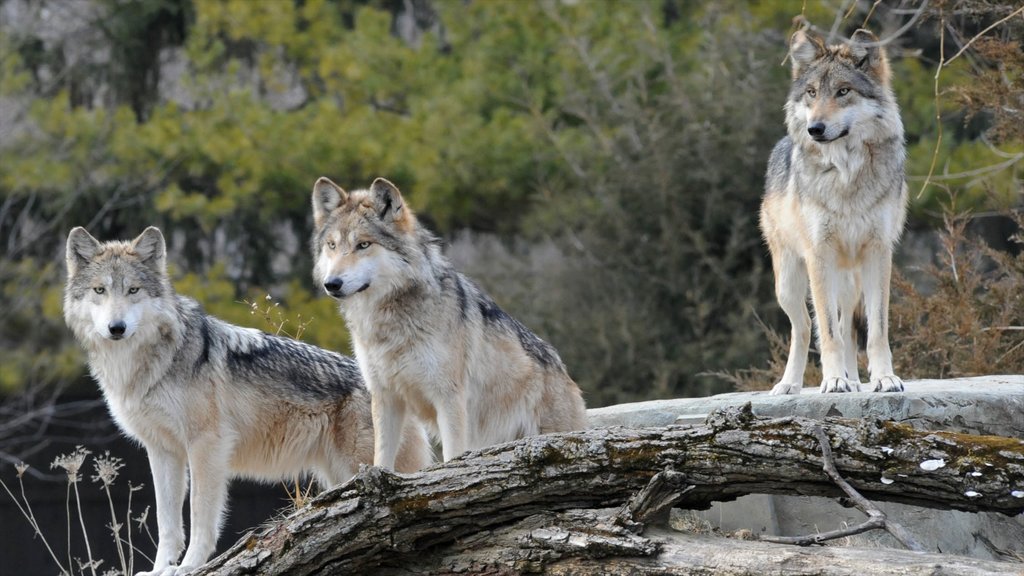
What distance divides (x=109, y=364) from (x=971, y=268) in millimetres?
6389

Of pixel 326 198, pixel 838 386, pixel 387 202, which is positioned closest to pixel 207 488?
pixel 326 198

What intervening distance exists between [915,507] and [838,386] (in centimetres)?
76

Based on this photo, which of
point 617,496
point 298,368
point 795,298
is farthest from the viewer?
point 795,298

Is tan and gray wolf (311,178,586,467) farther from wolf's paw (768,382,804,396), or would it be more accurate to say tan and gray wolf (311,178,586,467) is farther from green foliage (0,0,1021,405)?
green foliage (0,0,1021,405)

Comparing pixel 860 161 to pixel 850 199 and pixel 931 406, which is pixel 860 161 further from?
pixel 931 406

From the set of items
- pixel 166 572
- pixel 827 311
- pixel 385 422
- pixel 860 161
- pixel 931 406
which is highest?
pixel 860 161

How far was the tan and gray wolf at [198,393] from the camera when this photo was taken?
21.8 ft

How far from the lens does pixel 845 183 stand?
6.66 meters

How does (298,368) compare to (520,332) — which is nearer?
(520,332)

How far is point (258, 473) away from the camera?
7.11m

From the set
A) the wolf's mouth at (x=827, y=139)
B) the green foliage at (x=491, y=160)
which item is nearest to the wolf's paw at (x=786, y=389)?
the wolf's mouth at (x=827, y=139)

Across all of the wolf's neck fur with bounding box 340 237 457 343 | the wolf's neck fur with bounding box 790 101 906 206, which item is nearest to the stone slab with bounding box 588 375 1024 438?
the wolf's neck fur with bounding box 790 101 906 206

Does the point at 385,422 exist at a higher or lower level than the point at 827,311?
lower

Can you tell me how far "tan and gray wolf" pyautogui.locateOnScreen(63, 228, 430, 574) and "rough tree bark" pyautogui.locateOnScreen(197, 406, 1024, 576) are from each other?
1962mm
